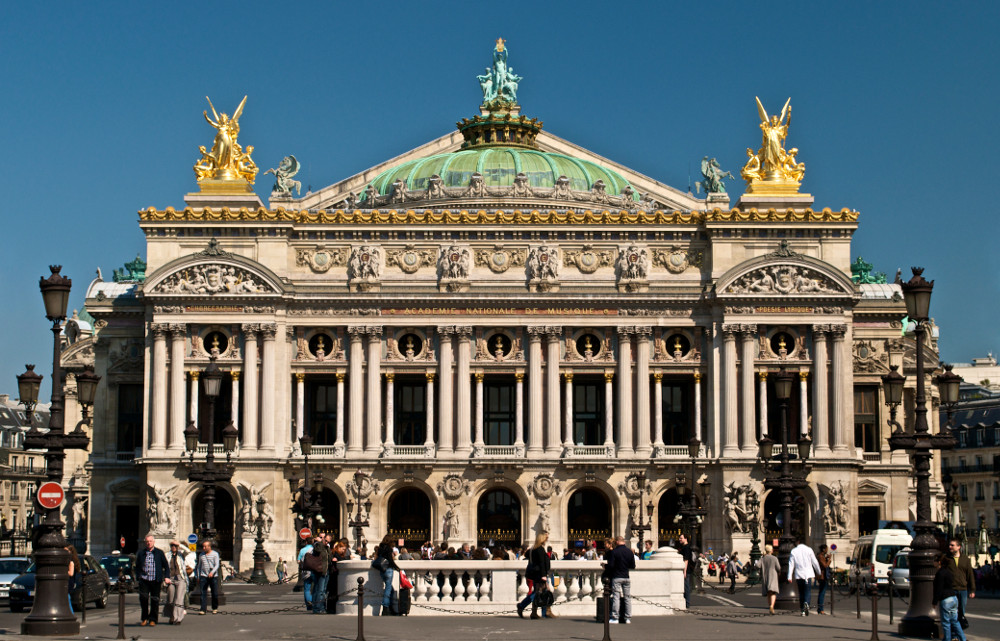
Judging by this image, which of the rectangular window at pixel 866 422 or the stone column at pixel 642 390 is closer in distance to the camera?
the stone column at pixel 642 390

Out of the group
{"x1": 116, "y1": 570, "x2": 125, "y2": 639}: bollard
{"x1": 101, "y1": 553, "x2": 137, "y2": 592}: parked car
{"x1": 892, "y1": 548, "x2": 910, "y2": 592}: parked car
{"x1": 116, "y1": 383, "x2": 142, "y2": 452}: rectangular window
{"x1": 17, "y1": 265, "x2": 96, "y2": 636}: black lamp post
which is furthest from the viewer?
{"x1": 116, "y1": 383, "x2": 142, "y2": 452}: rectangular window

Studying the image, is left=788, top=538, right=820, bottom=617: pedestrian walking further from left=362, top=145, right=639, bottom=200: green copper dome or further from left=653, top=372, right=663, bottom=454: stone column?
left=362, top=145, right=639, bottom=200: green copper dome

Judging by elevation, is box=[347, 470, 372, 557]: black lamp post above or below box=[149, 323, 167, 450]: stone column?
below

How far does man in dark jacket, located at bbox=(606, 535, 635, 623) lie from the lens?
41062 mm

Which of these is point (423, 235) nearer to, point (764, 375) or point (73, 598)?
point (764, 375)

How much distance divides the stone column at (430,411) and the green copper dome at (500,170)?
16.3m

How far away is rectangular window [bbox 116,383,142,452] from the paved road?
37.9m

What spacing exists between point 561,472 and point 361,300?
1324cm

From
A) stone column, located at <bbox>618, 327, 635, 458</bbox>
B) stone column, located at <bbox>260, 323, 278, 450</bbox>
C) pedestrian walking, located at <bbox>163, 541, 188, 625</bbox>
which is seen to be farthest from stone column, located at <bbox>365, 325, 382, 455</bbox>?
pedestrian walking, located at <bbox>163, 541, 188, 625</bbox>

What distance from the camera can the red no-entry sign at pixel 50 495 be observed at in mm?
36781

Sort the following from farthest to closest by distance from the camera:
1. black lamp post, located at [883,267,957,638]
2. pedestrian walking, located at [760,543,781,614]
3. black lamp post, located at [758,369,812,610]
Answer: black lamp post, located at [758,369,812,610] < pedestrian walking, located at [760,543,781,614] < black lamp post, located at [883,267,957,638]

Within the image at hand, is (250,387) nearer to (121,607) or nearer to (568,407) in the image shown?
(568,407)

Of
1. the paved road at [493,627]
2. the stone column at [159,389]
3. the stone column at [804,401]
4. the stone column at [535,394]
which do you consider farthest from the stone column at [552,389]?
the paved road at [493,627]

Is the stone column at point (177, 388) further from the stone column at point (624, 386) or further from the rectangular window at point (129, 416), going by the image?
the stone column at point (624, 386)
